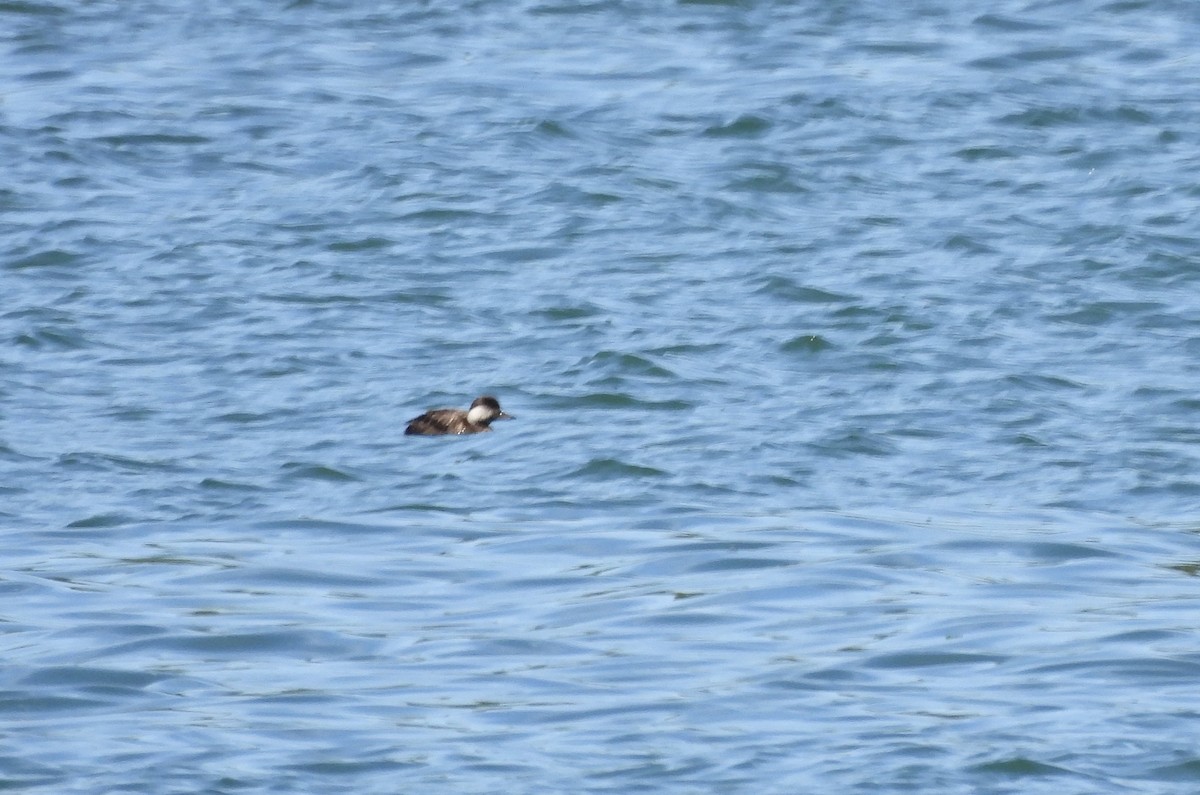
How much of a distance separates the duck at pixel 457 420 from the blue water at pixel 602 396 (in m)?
0.11

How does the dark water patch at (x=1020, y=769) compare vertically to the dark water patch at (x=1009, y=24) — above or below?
above

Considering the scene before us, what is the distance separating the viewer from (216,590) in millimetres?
9008

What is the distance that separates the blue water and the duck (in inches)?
4.3

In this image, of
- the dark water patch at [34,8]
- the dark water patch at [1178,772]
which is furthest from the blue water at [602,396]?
the dark water patch at [34,8]

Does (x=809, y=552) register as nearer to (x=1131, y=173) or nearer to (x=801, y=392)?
(x=801, y=392)

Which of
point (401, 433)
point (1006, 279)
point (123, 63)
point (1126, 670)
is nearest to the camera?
point (1126, 670)

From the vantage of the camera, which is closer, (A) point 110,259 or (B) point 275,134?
(A) point 110,259

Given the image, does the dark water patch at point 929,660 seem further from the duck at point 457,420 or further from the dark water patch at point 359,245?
the dark water patch at point 359,245

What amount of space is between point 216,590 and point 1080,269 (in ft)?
25.0

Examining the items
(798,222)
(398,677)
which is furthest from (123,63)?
(398,677)

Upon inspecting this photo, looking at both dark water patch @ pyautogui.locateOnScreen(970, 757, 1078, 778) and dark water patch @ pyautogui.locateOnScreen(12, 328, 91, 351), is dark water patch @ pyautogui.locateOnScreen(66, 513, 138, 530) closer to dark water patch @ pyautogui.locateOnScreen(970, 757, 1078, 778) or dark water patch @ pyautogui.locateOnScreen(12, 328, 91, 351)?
dark water patch @ pyautogui.locateOnScreen(12, 328, 91, 351)

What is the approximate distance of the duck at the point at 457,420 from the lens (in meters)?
11.5

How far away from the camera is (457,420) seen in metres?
11.6

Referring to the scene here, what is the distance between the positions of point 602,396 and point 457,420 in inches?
45.7
